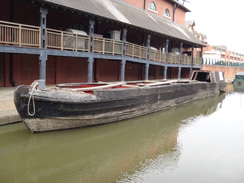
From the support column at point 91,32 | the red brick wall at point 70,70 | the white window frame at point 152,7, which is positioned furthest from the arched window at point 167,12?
the support column at point 91,32


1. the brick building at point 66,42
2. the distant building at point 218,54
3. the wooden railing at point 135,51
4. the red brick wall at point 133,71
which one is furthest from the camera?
the distant building at point 218,54

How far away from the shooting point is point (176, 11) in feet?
93.3

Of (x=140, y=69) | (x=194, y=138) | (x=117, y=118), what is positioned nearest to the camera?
(x=194, y=138)

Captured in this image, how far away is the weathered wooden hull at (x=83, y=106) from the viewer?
6883mm

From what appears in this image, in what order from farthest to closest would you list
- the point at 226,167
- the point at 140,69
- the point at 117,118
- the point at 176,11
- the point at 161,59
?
the point at 176,11, the point at 140,69, the point at 161,59, the point at 117,118, the point at 226,167

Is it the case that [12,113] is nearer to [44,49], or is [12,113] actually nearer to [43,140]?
[43,140]

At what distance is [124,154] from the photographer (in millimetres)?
6621

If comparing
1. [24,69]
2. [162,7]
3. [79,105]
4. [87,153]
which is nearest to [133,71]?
[162,7]

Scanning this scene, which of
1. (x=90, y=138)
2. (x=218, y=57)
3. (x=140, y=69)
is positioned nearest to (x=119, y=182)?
(x=90, y=138)

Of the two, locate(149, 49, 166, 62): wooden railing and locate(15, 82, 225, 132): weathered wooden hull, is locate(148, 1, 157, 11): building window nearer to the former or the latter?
locate(149, 49, 166, 62): wooden railing

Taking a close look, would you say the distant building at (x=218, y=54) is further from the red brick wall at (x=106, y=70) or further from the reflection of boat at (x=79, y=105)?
the reflection of boat at (x=79, y=105)

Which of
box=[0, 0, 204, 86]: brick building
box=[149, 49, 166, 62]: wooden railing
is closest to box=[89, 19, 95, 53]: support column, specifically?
box=[0, 0, 204, 86]: brick building

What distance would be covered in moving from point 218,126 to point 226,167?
465 centimetres

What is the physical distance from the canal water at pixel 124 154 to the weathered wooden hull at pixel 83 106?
309 millimetres
